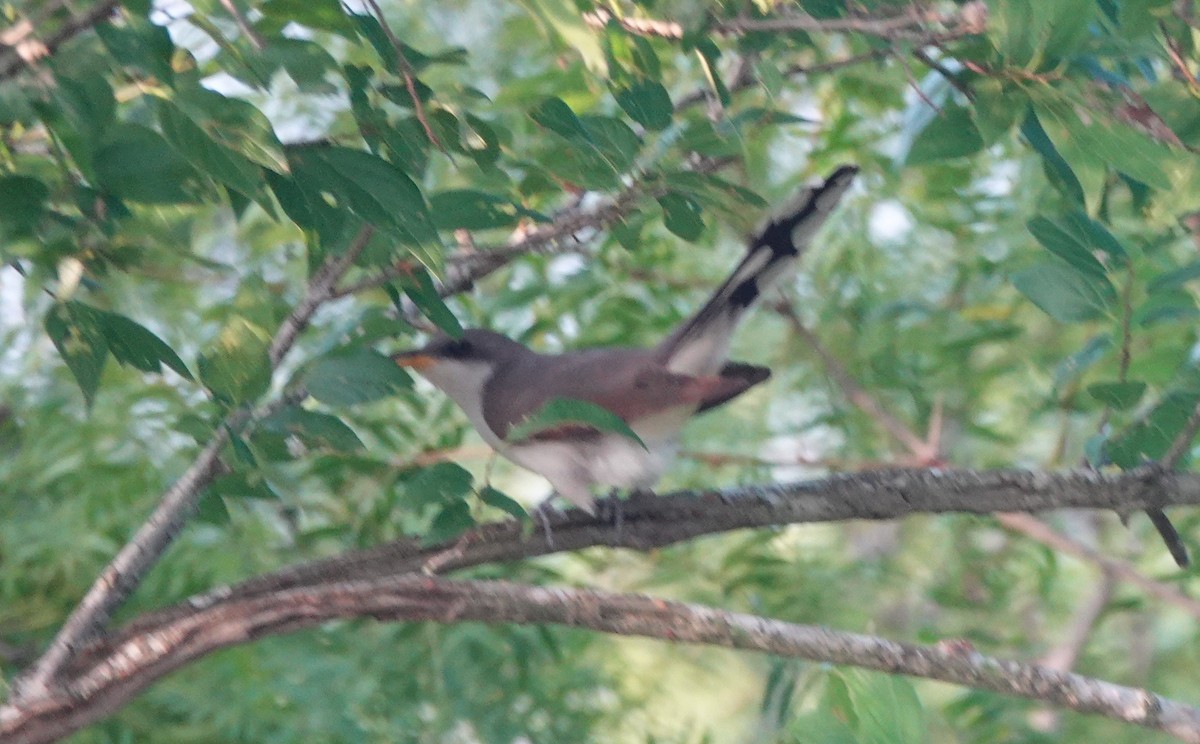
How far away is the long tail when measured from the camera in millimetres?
2166

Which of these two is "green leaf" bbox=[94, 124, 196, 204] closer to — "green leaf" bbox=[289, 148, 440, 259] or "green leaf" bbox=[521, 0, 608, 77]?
"green leaf" bbox=[289, 148, 440, 259]

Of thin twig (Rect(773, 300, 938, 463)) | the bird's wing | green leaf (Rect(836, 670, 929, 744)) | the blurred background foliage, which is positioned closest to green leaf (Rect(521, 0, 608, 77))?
the blurred background foliage

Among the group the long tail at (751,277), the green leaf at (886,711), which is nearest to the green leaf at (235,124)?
the green leaf at (886,711)

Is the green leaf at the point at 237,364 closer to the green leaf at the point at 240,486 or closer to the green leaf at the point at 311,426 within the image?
the green leaf at the point at 311,426

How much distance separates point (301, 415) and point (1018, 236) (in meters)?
1.72

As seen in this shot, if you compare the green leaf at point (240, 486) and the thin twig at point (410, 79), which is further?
the green leaf at point (240, 486)

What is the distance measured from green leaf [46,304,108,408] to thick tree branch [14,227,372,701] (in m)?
0.17

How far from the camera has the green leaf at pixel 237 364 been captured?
1.46 meters

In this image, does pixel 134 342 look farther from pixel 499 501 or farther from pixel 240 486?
pixel 499 501

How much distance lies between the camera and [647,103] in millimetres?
1422

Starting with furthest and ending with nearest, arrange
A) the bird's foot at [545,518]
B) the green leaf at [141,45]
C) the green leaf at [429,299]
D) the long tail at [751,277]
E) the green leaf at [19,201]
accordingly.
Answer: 1. the long tail at [751,277]
2. the bird's foot at [545,518]
3. the green leaf at [429,299]
4. the green leaf at [19,201]
5. the green leaf at [141,45]

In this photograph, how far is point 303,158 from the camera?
1.32 m

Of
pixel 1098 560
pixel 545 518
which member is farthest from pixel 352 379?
pixel 1098 560

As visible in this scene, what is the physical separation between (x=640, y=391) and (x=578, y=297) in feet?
0.96
